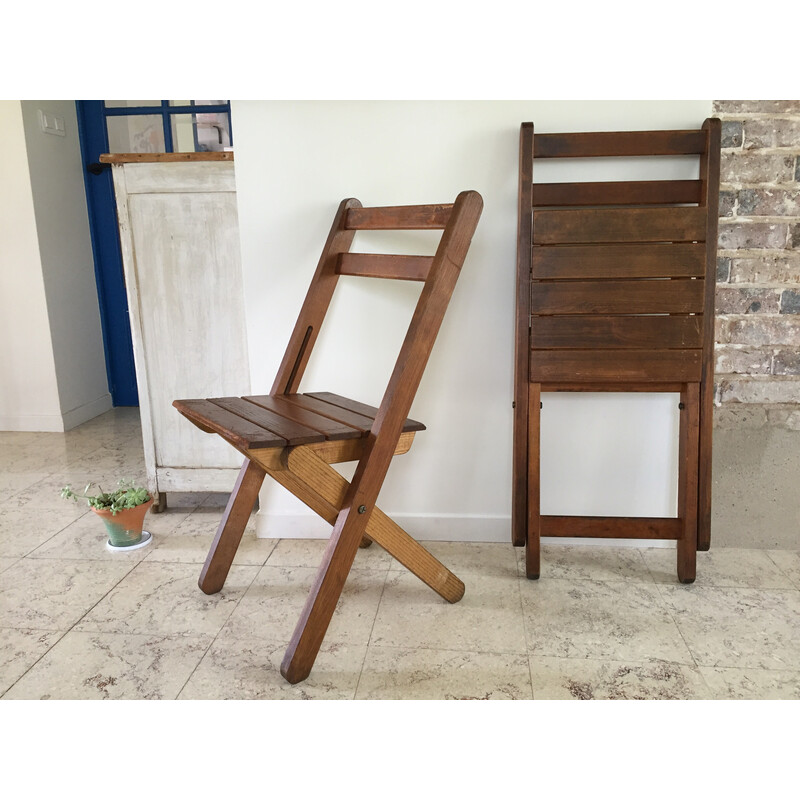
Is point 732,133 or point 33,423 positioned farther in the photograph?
point 33,423

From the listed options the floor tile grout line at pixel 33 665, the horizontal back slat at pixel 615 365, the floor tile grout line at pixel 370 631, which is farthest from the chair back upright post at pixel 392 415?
the floor tile grout line at pixel 33 665

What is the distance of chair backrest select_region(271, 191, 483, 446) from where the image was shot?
182 cm

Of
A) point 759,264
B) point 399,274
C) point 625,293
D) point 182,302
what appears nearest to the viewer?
point 399,274

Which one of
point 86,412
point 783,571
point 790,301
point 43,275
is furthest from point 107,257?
point 783,571

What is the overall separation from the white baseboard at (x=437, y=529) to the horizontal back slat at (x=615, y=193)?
106cm

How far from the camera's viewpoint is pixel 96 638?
1907 millimetres

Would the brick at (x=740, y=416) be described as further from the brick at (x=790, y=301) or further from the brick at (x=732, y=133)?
the brick at (x=732, y=133)

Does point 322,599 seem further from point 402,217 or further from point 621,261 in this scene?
point 621,261

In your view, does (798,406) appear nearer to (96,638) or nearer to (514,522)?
(514,522)

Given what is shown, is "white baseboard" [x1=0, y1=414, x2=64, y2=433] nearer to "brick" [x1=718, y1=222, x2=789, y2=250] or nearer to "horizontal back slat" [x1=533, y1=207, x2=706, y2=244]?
"horizontal back slat" [x1=533, y1=207, x2=706, y2=244]

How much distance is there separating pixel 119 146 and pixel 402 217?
8.98ft

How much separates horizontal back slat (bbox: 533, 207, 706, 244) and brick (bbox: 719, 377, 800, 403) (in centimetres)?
50

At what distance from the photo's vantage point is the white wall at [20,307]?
12.4 feet

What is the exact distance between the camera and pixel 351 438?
1812 mm
